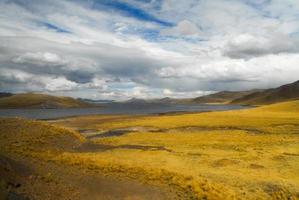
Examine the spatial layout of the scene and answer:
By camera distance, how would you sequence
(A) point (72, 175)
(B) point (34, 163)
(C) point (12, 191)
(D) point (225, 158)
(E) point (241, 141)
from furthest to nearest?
(E) point (241, 141) < (D) point (225, 158) < (B) point (34, 163) < (A) point (72, 175) < (C) point (12, 191)

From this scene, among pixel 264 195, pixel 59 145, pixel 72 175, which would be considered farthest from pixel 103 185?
pixel 59 145

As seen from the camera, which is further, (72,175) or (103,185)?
(72,175)

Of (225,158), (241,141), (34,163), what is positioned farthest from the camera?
(241,141)

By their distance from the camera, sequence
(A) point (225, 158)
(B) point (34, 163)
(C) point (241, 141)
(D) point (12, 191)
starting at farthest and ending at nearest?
(C) point (241, 141), (A) point (225, 158), (B) point (34, 163), (D) point (12, 191)

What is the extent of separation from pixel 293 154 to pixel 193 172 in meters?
17.3

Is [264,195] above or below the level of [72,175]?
below

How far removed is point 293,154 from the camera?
1528 inches

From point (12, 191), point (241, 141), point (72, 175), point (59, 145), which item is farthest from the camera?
point (241, 141)

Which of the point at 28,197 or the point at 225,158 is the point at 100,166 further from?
the point at 225,158

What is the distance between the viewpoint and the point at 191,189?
22.7 m

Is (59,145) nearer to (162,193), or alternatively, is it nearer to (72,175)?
(72,175)

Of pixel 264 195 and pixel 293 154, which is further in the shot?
pixel 293 154

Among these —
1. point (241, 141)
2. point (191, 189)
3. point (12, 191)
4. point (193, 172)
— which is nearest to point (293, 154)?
point (241, 141)

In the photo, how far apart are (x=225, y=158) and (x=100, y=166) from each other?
16351mm
